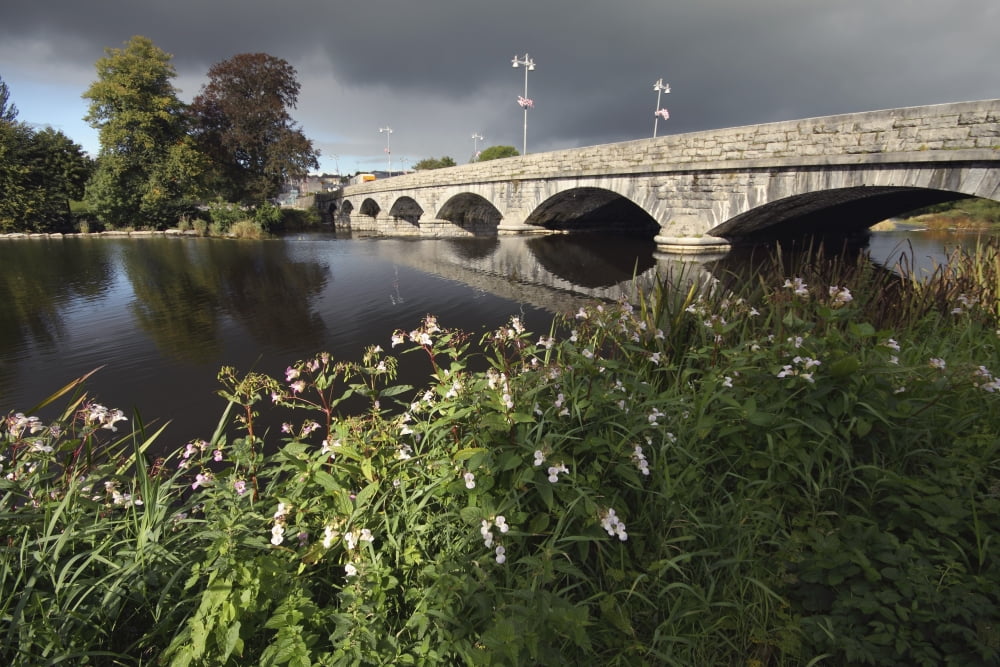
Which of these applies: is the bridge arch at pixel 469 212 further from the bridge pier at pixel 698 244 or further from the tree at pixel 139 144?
the tree at pixel 139 144

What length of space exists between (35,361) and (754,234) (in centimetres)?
2081

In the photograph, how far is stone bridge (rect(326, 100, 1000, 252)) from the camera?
381 inches

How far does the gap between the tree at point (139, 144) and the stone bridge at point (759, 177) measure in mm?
20265

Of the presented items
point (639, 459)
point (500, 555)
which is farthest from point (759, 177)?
point (500, 555)

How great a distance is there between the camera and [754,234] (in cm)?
1802

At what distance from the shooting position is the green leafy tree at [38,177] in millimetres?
30891

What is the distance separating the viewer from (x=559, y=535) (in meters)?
1.79

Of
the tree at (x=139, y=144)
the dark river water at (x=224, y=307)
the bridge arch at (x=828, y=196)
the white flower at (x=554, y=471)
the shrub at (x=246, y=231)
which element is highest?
the tree at (x=139, y=144)

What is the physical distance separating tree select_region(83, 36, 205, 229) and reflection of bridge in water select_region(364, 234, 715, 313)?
23133 millimetres

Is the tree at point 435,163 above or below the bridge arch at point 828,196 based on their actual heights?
above

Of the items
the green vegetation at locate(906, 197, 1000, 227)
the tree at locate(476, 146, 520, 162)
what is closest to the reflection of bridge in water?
the green vegetation at locate(906, 197, 1000, 227)

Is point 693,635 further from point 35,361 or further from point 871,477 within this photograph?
point 35,361

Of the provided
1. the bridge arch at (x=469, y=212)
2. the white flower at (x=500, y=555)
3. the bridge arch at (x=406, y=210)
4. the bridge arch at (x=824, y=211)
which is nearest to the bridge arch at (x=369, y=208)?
the bridge arch at (x=406, y=210)

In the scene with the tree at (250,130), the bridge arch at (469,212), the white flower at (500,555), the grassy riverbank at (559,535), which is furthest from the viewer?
the tree at (250,130)
